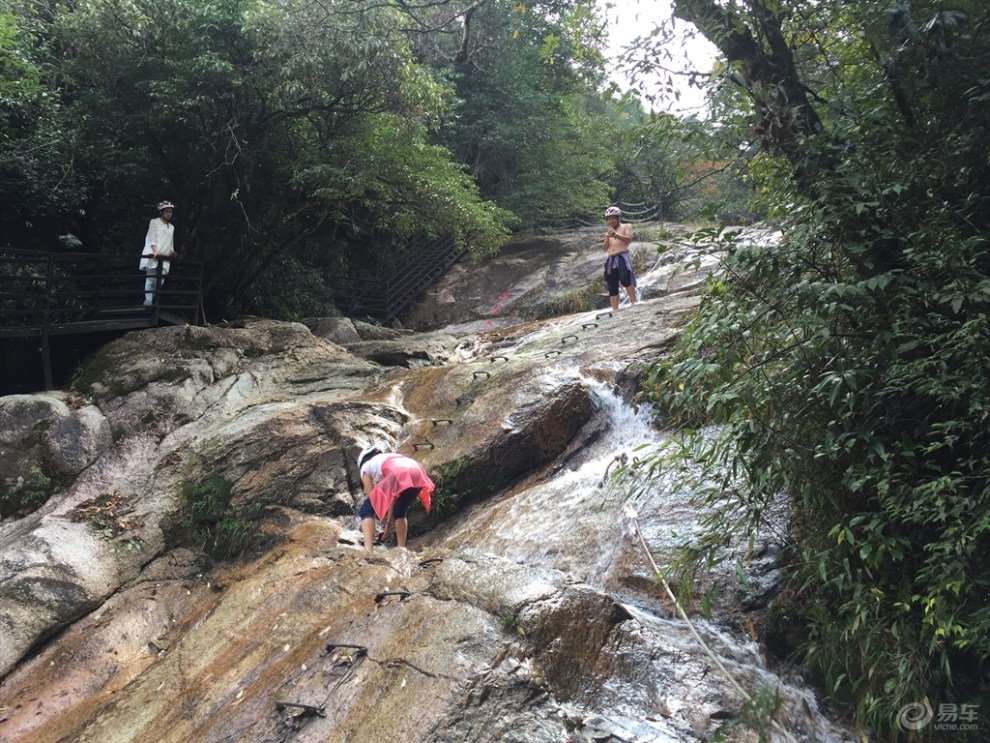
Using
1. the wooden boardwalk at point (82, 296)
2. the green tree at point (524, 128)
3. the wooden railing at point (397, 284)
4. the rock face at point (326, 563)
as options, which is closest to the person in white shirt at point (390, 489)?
the rock face at point (326, 563)

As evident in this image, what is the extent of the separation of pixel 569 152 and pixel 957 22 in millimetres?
18389

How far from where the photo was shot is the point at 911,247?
3.89 metres

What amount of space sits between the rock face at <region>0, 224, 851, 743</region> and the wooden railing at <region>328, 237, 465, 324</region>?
6.88 m

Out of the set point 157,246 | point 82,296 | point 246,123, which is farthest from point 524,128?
point 82,296

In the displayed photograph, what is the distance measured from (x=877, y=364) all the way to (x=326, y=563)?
15.6 ft

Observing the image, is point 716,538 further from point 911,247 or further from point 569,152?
point 569,152

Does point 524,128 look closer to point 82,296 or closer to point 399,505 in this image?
point 82,296

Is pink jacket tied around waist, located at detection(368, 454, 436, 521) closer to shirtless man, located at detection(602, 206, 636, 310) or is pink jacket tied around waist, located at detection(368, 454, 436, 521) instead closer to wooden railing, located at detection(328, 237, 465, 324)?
shirtless man, located at detection(602, 206, 636, 310)

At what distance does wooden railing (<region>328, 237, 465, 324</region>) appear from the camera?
59.8ft

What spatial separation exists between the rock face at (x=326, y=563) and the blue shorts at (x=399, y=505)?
41 cm

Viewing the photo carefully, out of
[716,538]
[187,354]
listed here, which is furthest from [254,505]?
[716,538]

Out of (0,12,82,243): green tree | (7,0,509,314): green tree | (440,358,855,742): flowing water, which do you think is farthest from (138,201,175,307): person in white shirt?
(440,358,855,742): flowing water

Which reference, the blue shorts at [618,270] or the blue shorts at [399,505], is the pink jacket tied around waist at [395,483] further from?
the blue shorts at [618,270]

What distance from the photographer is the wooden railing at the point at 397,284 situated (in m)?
18.2
